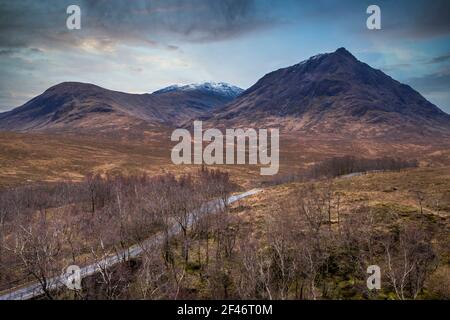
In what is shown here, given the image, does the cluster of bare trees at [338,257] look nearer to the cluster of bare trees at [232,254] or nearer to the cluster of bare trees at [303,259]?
the cluster of bare trees at [303,259]

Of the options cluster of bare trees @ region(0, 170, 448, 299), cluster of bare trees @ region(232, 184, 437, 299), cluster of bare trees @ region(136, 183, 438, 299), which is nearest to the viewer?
cluster of bare trees @ region(0, 170, 448, 299)

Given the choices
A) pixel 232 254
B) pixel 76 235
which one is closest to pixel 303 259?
pixel 232 254

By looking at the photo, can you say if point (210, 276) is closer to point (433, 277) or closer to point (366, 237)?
point (366, 237)

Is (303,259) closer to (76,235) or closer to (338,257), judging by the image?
(338,257)

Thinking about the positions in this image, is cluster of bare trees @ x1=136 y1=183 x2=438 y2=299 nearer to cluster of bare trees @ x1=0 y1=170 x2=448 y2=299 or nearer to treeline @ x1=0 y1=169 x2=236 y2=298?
cluster of bare trees @ x1=0 y1=170 x2=448 y2=299

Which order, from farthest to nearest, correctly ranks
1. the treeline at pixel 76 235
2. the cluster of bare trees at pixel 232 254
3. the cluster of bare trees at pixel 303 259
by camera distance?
the treeline at pixel 76 235
the cluster of bare trees at pixel 303 259
the cluster of bare trees at pixel 232 254

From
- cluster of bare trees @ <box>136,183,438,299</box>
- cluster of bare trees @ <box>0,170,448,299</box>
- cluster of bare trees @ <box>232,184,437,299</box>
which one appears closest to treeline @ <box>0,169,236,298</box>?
cluster of bare trees @ <box>0,170,448,299</box>

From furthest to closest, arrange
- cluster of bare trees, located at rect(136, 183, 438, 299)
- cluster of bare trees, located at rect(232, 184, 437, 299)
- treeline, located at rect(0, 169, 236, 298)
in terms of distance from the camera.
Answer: treeline, located at rect(0, 169, 236, 298)
cluster of bare trees, located at rect(136, 183, 438, 299)
cluster of bare trees, located at rect(232, 184, 437, 299)

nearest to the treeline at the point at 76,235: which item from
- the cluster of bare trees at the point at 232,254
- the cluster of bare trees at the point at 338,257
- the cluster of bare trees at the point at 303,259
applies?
the cluster of bare trees at the point at 232,254

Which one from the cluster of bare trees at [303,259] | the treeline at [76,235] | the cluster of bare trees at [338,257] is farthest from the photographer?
the treeline at [76,235]

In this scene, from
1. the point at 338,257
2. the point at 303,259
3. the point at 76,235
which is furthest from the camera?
the point at 76,235
